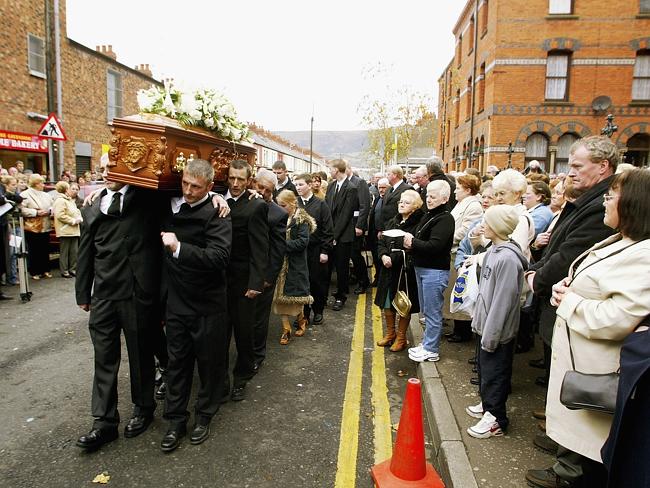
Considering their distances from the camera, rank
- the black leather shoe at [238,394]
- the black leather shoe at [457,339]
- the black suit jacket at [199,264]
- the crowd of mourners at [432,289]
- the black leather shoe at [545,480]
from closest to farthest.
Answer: the crowd of mourners at [432,289]
the black leather shoe at [545,480]
the black suit jacket at [199,264]
the black leather shoe at [238,394]
the black leather shoe at [457,339]

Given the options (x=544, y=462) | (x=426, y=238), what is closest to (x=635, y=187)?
(x=544, y=462)

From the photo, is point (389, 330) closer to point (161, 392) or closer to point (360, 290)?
point (161, 392)

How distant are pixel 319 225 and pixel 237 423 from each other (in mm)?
3650

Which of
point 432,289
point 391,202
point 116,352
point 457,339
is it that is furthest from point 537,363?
point 116,352

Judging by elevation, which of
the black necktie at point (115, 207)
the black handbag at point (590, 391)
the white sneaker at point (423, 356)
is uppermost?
the black necktie at point (115, 207)

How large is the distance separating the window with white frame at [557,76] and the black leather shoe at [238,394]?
22.2 metres

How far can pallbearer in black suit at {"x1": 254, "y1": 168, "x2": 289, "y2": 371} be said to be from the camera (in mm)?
5164

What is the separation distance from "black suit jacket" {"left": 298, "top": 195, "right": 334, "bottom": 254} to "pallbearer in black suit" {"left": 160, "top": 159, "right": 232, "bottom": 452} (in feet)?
10.7

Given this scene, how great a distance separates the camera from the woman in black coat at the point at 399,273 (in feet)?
18.9

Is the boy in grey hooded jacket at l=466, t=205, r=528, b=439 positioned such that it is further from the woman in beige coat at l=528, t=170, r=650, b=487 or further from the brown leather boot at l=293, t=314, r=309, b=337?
the brown leather boot at l=293, t=314, r=309, b=337

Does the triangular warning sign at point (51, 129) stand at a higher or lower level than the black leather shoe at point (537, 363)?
higher

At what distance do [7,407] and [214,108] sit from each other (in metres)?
3.26

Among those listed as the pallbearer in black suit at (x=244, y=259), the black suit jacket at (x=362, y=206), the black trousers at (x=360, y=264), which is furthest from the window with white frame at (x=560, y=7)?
the pallbearer in black suit at (x=244, y=259)

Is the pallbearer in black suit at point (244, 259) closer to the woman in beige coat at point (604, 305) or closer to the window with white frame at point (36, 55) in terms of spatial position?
the woman in beige coat at point (604, 305)
